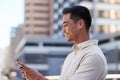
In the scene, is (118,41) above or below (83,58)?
below

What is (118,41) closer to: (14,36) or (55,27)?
(55,27)

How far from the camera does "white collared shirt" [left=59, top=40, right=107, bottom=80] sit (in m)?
1.42

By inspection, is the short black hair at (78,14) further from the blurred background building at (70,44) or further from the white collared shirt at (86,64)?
the blurred background building at (70,44)

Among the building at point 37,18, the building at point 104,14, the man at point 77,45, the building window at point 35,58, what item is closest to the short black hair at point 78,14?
the man at point 77,45

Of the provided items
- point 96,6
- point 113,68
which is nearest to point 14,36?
point 96,6

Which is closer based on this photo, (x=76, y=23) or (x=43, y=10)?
(x=76, y=23)

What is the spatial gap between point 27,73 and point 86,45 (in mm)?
235

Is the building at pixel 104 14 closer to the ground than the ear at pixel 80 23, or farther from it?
closer to the ground

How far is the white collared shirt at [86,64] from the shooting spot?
142cm

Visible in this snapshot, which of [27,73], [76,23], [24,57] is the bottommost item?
[24,57]

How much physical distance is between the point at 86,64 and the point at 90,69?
2 centimetres

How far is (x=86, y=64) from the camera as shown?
4.67 feet

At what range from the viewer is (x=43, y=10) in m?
84.0

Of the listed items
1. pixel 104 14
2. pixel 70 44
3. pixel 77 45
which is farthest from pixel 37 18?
pixel 77 45
